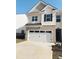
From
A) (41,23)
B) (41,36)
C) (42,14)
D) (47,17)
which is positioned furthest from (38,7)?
(41,36)

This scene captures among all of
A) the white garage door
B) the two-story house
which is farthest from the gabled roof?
the white garage door

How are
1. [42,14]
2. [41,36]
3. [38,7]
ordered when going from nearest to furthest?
1. [41,36]
2. [42,14]
3. [38,7]

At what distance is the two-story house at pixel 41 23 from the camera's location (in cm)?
592

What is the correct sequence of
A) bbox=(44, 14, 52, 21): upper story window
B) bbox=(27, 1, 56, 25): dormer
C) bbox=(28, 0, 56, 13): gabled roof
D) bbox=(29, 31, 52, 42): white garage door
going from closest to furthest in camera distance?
bbox=(29, 31, 52, 42): white garage door
bbox=(27, 1, 56, 25): dormer
bbox=(44, 14, 52, 21): upper story window
bbox=(28, 0, 56, 13): gabled roof

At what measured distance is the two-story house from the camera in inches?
233

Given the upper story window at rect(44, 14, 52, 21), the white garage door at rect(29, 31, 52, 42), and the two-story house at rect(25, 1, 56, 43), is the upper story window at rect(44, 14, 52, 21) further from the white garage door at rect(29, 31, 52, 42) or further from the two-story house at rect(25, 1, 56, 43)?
the white garage door at rect(29, 31, 52, 42)

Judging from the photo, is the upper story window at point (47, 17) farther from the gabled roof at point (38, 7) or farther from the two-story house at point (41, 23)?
the gabled roof at point (38, 7)

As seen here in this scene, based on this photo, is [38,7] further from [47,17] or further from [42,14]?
[47,17]

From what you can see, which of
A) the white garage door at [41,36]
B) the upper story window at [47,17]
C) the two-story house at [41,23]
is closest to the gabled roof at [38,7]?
the two-story house at [41,23]

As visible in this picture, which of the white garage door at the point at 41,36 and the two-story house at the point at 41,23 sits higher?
the two-story house at the point at 41,23

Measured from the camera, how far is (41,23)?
659 cm
